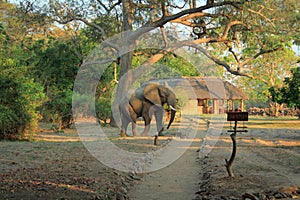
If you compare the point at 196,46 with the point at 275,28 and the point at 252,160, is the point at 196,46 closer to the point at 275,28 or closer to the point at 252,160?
the point at 275,28

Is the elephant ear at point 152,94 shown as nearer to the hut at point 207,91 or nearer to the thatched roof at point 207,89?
the hut at point 207,91

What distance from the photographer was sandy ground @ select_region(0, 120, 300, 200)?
273 inches

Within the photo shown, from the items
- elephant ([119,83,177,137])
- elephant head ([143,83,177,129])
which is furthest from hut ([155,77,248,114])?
elephant head ([143,83,177,129])

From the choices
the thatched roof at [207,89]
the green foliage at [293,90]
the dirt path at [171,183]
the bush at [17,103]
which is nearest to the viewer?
the dirt path at [171,183]

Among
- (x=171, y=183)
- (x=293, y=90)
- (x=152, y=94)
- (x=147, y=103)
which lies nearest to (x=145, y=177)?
(x=171, y=183)

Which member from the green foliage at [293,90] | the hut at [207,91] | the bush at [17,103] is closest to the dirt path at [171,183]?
the bush at [17,103]

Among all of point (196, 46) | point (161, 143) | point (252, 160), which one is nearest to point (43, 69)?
point (196, 46)

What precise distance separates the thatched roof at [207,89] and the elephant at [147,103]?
23332 millimetres

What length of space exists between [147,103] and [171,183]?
972 centimetres

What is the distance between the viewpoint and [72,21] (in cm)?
2222

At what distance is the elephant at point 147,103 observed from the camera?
18.3 metres

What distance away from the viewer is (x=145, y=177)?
31.5 feet

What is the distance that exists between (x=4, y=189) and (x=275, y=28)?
1476 centimetres

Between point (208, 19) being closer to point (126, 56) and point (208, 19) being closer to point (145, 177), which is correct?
point (126, 56)
